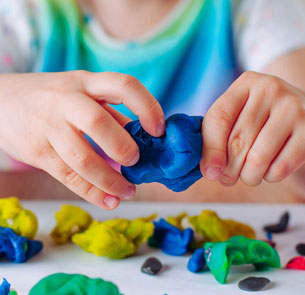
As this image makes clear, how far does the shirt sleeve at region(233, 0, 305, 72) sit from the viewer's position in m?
1.01

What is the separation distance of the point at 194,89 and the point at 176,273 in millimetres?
753

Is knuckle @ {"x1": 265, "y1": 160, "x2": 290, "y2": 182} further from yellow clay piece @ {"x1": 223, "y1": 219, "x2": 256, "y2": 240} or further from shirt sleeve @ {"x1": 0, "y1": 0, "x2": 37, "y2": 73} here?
shirt sleeve @ {"x1": 0, "y1": 0, "x2": 37, "y2": 73}

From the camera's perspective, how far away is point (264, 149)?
0.48 metres

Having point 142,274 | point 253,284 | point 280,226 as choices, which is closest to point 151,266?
point 142,274

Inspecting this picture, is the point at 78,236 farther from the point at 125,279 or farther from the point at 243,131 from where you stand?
the point at 243,131

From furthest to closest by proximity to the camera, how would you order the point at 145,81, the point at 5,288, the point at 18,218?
the point at 145,81 → the point at 18,218 → the point at 5,288

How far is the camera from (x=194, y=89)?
118 centimetres

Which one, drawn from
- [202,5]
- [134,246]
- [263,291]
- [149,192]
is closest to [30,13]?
[202,5]

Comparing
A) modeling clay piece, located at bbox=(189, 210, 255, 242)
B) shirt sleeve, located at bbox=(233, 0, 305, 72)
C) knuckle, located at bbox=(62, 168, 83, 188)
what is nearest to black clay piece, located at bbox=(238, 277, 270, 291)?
modeling clay piece, located at bbox=(189, 210, 255, 242)

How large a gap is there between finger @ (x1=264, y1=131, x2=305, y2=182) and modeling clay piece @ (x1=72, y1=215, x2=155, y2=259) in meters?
0.17

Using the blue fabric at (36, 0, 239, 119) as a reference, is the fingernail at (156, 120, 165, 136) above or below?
below

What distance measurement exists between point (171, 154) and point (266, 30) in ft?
2.36

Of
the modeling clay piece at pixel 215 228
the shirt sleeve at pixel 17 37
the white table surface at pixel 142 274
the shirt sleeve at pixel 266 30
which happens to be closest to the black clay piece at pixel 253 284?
the white table surface at pixel 142 274

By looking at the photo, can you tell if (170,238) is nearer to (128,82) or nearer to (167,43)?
(128,82)
